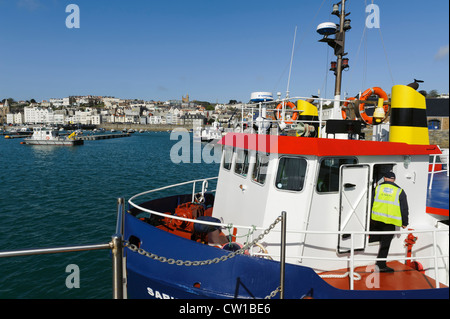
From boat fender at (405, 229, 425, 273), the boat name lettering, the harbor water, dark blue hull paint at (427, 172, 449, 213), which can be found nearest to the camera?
the boat name lettering

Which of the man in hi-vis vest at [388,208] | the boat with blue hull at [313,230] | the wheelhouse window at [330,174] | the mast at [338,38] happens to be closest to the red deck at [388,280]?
the boat with blue hull at [313,230]

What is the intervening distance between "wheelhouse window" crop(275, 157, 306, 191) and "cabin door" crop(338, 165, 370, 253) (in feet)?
2.55

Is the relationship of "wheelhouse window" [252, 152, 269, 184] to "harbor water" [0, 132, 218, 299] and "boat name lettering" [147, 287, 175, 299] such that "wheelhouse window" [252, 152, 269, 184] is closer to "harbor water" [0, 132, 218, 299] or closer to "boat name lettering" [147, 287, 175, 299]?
"boat name lettering" [147, 287, 175, 299]

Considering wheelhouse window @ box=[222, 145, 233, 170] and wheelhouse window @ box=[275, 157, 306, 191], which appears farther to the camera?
wheelhouse window @ box=[222, 145, 233, 170]

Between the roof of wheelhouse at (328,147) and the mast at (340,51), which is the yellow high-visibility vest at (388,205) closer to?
the roof of wheelhouse at (328,147)

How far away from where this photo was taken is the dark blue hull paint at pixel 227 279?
15.4ft

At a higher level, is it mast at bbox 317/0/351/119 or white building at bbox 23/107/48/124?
white building at bbox 23/107/48/124

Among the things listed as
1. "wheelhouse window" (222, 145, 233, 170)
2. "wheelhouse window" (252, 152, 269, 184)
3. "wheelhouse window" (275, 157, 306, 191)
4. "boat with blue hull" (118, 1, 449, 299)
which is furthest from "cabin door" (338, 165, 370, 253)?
"wheelhouse window" (222, 145, 233, 170)

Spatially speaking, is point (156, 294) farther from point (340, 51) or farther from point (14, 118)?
point (14, 118)

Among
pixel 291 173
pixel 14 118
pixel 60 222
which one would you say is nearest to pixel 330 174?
pixel 291 173

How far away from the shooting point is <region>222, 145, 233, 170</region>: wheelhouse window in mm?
7561

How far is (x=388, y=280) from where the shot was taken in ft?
17.5
